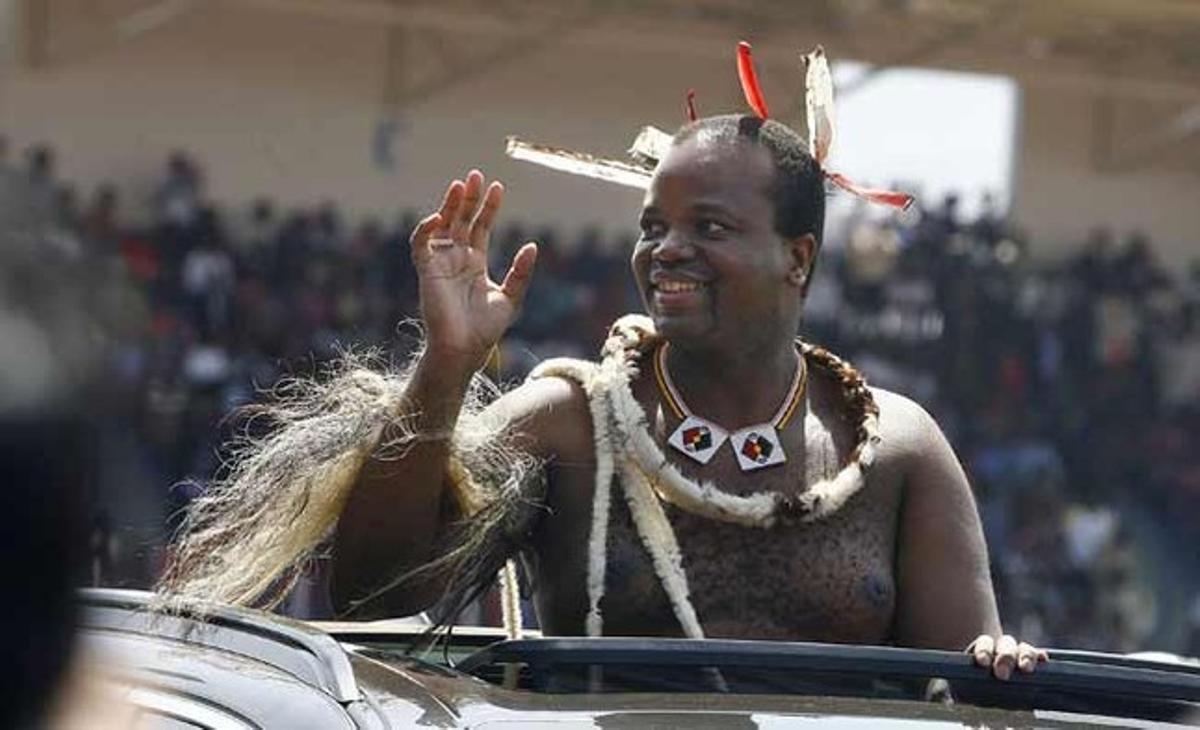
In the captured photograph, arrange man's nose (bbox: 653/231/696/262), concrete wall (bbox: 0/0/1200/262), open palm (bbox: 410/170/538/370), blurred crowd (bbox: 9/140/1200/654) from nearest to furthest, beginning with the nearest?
open palm (bbox: 410/170/538/370)
man's nose (bbox: 653/231/696/262)
blurred crowd (bbox: 9/140/1200/654)
concrete wall (bbox: 0/0/1200/262)

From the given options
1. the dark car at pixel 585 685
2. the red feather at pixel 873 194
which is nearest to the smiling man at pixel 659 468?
the red feather at pixel 873 194

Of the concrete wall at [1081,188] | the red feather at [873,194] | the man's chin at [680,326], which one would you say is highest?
the concrete wall at [1081,188]

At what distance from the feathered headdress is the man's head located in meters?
0.08

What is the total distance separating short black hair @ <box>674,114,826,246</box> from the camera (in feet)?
10.6

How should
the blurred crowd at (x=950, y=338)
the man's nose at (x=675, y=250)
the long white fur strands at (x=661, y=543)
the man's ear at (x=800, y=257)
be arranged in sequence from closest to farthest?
the long white fur strands at (x=661, y=543), the man's nose at (x=675, y=250), the man's ear at (x=800, y=257), the blurred crowd at (x=950, y=338)

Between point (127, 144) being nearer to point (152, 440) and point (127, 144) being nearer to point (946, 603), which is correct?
point (152, 440)

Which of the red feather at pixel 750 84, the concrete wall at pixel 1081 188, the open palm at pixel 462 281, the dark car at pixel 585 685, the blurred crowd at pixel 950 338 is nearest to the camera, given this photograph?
the dark car at pixel 585 685

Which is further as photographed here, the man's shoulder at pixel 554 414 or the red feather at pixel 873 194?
the red feather at pixel 873 194

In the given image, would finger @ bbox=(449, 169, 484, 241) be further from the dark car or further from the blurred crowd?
the blurred crowd

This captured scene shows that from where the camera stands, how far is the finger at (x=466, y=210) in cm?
294

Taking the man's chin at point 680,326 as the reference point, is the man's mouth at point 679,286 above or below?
above

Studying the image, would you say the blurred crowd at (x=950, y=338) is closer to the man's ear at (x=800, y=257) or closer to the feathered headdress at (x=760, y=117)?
the feathered headdress at (x=760, y=117)

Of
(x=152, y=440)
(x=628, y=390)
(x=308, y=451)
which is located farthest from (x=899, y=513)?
(x=152, y=440)

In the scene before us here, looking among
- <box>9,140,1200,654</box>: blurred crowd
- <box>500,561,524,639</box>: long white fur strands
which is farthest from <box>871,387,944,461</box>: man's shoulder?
<box>9,140,1200,654</box>: blurred crowd
